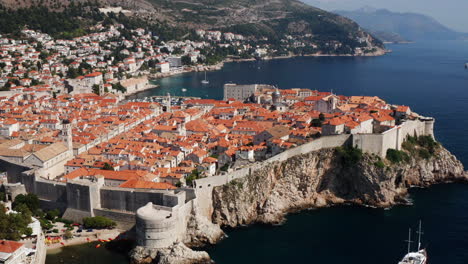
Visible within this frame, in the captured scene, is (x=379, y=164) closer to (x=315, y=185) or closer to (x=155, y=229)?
(x=315, y=185)

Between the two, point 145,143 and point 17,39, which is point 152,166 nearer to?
point 145,143

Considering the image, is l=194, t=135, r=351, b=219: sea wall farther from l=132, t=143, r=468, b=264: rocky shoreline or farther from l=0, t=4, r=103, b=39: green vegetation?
l=0, t=4, r=103, b=39: green vegetation

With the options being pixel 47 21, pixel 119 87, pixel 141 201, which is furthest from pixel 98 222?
pixel 47 21

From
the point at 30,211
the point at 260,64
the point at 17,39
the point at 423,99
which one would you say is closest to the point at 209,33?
the point at 260,64

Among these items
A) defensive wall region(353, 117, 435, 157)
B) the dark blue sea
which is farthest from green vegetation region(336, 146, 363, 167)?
the dark blue sea

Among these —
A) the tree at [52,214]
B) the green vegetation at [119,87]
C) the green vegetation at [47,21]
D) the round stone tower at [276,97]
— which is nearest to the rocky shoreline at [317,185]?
the tree at [52,214]
